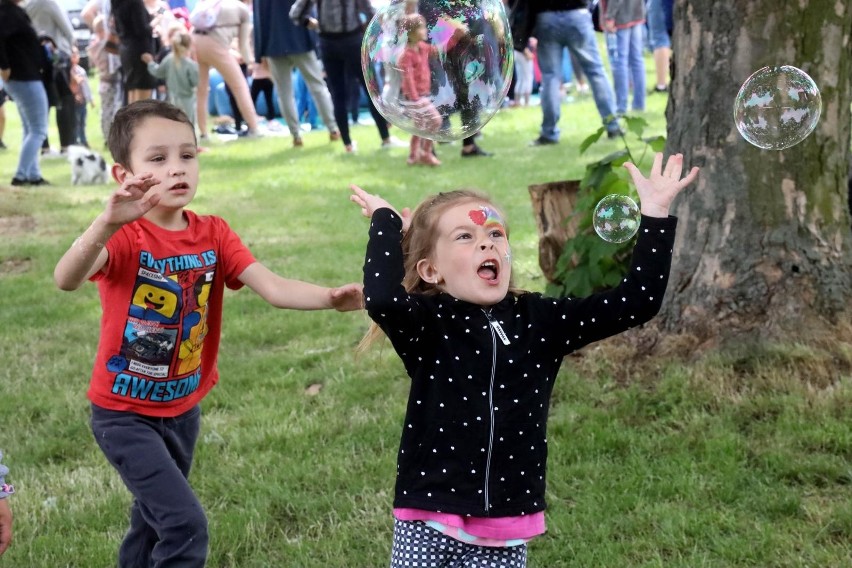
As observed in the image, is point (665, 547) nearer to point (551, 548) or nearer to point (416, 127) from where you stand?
point (551, 548)

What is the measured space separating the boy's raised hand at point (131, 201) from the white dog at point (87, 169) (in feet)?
32.0

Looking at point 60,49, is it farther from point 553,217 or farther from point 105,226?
point 105,226

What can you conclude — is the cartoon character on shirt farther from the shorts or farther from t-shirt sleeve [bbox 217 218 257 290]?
the shorts

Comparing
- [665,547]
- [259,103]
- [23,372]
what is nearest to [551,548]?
[665,547]

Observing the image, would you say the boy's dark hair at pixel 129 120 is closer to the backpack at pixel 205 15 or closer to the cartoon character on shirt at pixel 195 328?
the cartoon character on shirt at pixel 195 328

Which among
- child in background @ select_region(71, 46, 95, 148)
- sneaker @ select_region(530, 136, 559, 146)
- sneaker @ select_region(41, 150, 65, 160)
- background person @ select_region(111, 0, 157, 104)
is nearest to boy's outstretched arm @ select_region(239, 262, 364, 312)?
sneaker @ select_region(530, 136, 559, 146)

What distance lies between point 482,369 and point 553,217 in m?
3.14

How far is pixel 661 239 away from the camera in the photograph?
109 inches

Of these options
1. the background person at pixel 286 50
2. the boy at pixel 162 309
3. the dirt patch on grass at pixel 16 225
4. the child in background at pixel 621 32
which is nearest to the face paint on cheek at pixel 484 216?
the boy at pixel 162 309

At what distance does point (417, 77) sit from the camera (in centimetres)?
363

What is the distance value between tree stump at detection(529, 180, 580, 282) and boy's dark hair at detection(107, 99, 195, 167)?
2.71m

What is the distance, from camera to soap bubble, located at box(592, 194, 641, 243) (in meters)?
3.54

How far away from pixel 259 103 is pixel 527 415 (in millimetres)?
17965

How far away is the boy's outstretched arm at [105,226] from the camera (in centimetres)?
285
